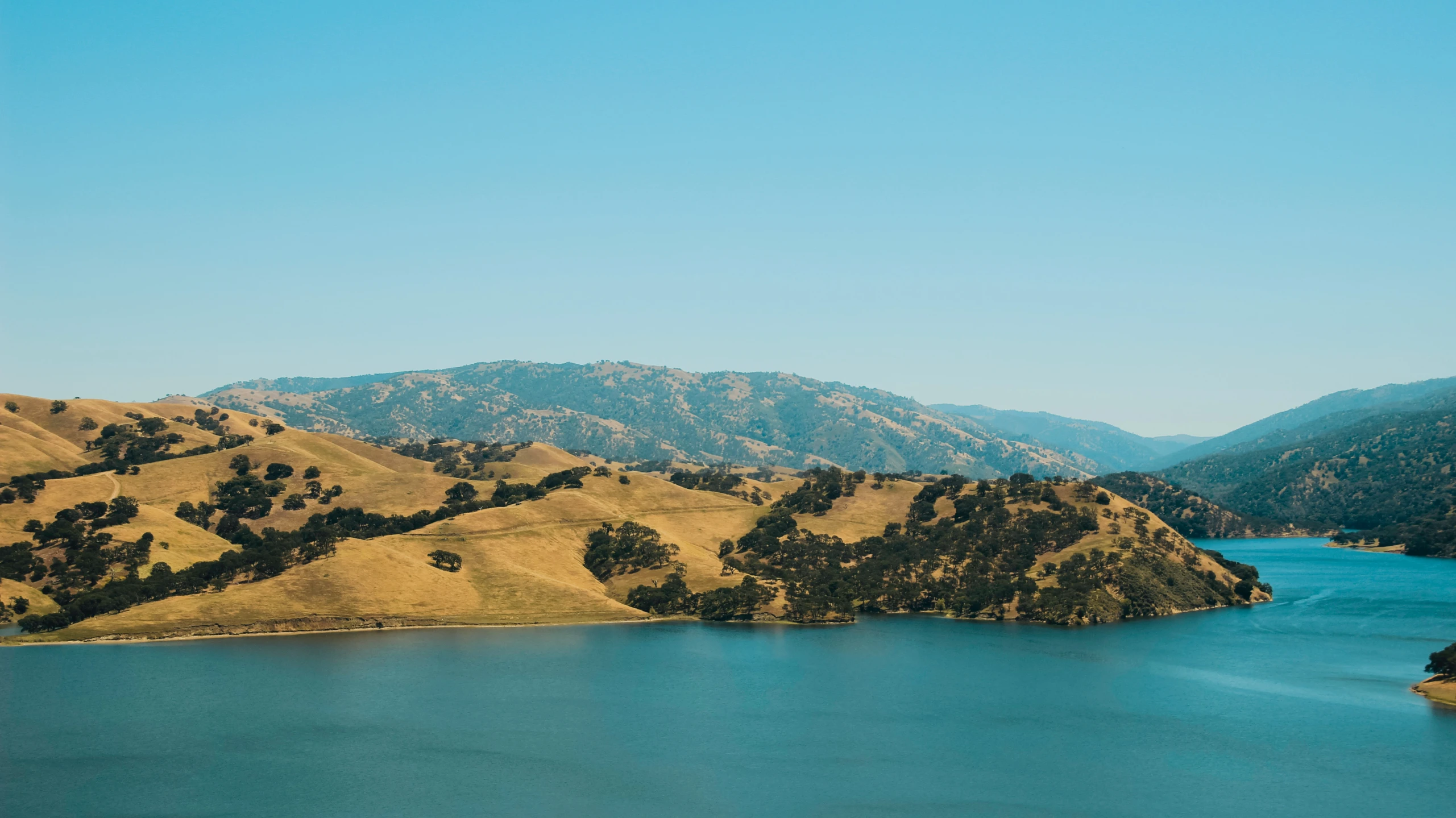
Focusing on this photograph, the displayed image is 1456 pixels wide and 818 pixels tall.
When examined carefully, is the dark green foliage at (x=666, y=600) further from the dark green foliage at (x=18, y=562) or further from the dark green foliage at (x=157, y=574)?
the dark green foliage at (x=18, y=562)

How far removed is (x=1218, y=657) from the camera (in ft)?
506

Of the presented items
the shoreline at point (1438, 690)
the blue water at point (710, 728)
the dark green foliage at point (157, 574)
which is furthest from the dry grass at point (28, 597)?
the shoreline at point (1438, 690)

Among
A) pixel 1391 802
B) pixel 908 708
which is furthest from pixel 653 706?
pixel 1391 802

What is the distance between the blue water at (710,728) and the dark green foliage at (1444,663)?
4740 millimetres

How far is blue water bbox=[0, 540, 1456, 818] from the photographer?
88.1 meters

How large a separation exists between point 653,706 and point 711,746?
57.6 feet

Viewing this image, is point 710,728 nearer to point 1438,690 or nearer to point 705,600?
point 705,600

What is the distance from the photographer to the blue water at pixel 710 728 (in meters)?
88.1

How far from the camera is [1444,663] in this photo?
128375 mm

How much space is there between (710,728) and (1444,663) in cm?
8988

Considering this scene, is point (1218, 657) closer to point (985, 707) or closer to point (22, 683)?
point (985, 707)

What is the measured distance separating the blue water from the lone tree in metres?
25.8

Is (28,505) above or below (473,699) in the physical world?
above

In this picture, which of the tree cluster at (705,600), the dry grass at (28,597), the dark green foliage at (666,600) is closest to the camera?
the dry grass at (28,597)
